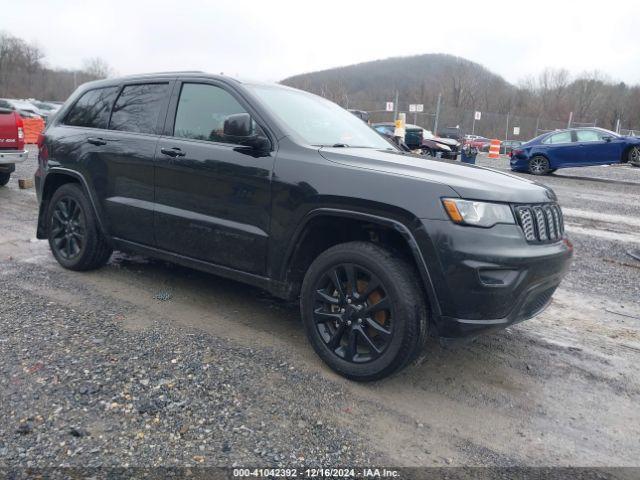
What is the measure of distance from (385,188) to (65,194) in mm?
3329

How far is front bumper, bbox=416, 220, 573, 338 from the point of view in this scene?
279cm

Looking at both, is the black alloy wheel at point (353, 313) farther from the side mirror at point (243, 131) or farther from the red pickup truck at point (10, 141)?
the red pickup truck at point (10, 141)

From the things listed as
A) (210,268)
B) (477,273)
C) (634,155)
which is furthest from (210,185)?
(634,155)

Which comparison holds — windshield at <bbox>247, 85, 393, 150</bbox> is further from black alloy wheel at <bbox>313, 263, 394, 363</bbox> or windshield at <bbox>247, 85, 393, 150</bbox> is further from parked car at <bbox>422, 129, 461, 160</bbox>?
parked car at <bbox>422, 129, 461, 160</bbox>

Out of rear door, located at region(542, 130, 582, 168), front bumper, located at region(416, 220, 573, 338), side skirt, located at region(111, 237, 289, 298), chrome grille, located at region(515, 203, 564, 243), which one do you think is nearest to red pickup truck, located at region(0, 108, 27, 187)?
side skirt, located at region(111, 237, 289, 298)

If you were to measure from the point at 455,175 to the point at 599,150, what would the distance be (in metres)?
14.8

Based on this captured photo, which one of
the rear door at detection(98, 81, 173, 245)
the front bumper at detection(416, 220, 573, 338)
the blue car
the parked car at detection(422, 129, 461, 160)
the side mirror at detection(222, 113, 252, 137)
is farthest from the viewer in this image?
the parked car at detection(422, 129, 461, 160)

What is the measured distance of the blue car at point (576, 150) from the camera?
15.6 metres

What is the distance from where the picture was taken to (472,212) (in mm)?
2850

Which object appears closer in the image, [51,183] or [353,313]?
[353,313]

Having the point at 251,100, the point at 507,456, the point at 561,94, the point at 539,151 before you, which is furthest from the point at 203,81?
the point at 561,94

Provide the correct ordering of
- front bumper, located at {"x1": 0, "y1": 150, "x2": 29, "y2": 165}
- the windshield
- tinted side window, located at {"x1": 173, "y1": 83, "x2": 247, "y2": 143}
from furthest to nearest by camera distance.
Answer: front bumper, located at {"x1": 0, "y1": 150, "x2": 29, "y2": 165} → tinted side window, located at {"x1": 173, "y1": 83, "x2": 247, "y2": 143} → the windshield

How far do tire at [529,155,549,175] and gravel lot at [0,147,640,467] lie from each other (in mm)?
12522

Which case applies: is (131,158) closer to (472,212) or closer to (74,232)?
(74,232)
